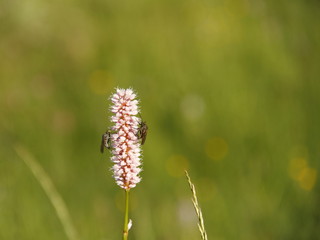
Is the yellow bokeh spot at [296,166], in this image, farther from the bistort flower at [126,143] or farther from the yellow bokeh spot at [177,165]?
the bistort flower at [126,143]

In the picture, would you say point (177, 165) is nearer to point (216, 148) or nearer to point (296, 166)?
point (216, 148)

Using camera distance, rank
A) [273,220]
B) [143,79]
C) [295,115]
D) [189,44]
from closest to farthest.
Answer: [273,220]
[295,115]
[143,79]
[189,44]

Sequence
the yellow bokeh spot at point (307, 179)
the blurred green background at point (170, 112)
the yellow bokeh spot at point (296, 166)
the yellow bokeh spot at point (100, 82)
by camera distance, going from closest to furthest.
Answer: the blurred green background at point (170, 112), the yellow bokeh spot at point (307, 179), the yellow bokeh spot at point (296, 166), the yellow bokeh spot at point (100, 82)

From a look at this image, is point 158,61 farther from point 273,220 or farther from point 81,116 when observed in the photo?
point 273,220

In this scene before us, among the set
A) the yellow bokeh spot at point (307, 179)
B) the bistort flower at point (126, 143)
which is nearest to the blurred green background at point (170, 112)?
the yellow bokeh spot at point (307, 179)

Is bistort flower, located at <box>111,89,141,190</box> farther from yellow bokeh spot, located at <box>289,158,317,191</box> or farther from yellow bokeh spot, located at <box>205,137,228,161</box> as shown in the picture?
yellow bokeh spot, located at <box>205,137,228,161</box>

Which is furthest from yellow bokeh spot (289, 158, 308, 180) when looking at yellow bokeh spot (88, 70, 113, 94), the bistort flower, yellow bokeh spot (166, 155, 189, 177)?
the bistort flower

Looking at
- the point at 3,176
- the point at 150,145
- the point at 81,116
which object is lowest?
the point at 3,176

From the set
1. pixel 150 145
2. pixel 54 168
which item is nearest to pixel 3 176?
pixel 54 168
